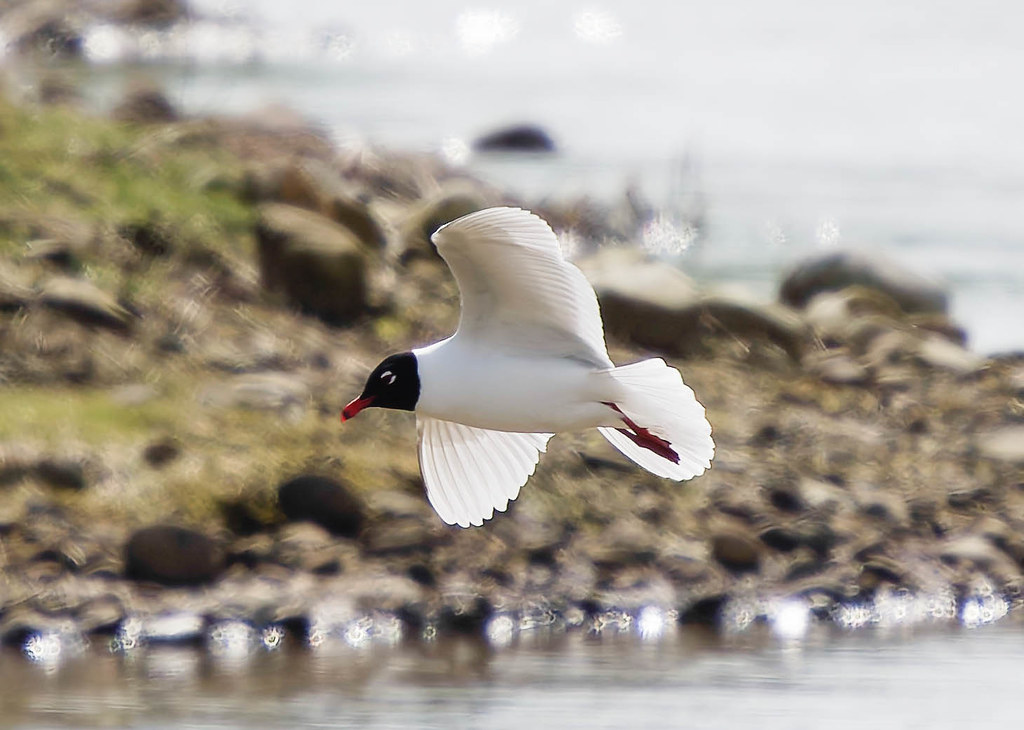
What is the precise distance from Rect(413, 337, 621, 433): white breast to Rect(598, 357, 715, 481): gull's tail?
84mm

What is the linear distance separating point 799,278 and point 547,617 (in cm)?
806

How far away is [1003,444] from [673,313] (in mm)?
2721

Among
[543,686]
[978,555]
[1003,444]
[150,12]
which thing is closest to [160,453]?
[543,686]

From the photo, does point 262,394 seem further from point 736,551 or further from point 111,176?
point 111,176

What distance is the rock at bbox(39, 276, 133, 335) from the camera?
17547 millimetres

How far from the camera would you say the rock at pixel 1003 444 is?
58.7 ft

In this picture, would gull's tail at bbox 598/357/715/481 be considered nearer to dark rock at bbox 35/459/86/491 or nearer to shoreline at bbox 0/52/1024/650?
shoreline at bbox 0/52/1024/650

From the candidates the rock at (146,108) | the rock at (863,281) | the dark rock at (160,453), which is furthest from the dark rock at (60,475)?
the rock at (146,108)

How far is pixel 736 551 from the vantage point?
51.9ft

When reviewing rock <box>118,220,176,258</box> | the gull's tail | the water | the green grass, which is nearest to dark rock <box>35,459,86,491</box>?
the water

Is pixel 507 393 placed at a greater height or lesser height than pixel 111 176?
lesser

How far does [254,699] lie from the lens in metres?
13.1

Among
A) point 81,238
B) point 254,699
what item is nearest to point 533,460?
point 254,699

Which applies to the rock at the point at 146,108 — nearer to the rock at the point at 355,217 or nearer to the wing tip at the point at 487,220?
the rock at the point at 355,217
